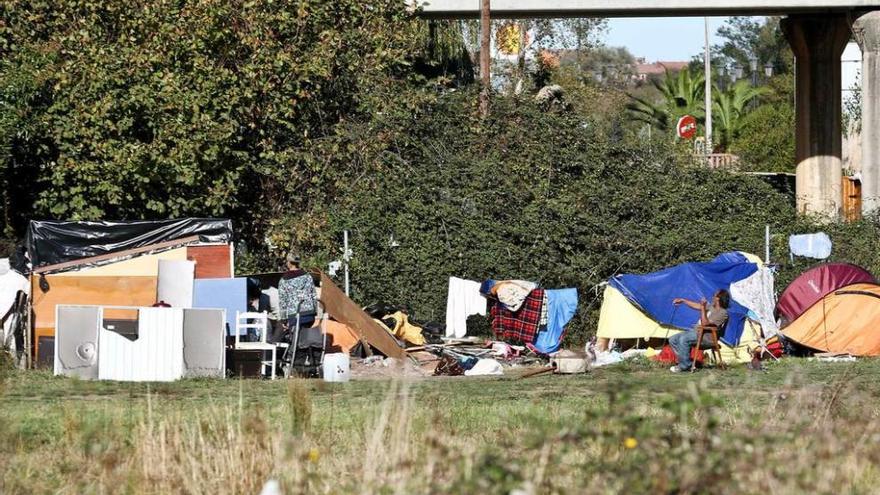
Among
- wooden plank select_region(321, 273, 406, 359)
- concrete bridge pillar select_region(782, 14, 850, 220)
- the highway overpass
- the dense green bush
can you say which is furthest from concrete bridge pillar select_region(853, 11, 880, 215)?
wooden plank select_region(321, 273, 406, 359)

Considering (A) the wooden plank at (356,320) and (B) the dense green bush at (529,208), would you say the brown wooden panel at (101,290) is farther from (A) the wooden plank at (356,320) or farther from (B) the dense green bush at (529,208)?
(B) the dense green bush at (529,208)

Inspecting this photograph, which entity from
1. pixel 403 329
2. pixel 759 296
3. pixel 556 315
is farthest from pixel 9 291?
pixel 759 296

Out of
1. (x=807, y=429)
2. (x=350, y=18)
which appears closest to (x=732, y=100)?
(x=350, y=18)

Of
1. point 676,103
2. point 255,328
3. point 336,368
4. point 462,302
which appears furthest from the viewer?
point 676,103

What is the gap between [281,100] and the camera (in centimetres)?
2730

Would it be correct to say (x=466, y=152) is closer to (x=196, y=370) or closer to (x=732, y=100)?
(x=196, y=370)

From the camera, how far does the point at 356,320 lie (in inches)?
866

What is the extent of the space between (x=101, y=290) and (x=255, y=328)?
234cm

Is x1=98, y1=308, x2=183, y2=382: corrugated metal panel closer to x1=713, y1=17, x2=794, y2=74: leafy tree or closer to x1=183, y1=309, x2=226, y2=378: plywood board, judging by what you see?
x1=183, y1=309, x2=226, y2=378: plywood board

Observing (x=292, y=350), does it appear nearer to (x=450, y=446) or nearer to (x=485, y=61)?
(x=450, y=446)

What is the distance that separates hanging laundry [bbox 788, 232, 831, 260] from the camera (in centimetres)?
2598

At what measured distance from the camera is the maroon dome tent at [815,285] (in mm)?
23219

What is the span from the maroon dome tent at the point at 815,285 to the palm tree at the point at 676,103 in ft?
159

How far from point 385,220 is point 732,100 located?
50770 mm
